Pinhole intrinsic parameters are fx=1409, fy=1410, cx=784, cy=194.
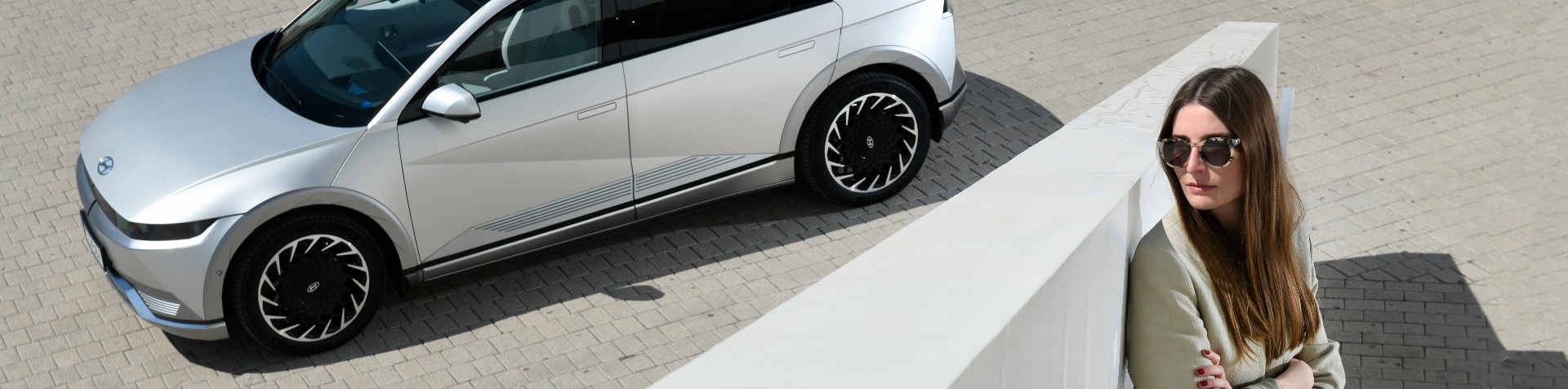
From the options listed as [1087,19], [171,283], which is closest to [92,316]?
[171,283]

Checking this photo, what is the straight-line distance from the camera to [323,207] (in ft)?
19.4

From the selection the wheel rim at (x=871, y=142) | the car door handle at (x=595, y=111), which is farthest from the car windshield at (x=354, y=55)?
the wheel rim at (x=871, y=142)

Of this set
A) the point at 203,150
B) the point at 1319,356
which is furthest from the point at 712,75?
the point at 1319,356

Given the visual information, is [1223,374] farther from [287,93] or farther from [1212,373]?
[287,93]

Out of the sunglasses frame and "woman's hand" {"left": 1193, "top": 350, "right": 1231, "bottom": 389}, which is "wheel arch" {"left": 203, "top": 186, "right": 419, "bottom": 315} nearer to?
the sunglasses frame

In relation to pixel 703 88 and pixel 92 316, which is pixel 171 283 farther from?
pixel 703 88

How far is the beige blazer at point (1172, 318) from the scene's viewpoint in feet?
9.66

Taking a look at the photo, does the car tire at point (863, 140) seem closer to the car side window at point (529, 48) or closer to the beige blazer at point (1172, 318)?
the car side window at point (529, 48)

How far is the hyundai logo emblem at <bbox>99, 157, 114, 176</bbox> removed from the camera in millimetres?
6031

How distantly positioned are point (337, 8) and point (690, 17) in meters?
1.68

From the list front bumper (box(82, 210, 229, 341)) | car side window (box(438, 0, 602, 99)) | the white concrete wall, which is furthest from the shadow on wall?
the white concrete wall

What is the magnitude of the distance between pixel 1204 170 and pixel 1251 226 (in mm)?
188

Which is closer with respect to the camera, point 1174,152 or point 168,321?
point 1174,152

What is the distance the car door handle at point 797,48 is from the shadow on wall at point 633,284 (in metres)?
0.90
